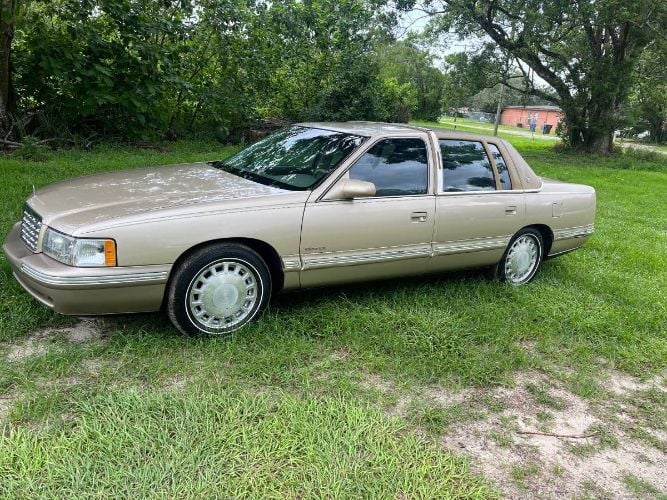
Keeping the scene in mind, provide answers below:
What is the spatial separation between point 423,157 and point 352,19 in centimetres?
1257

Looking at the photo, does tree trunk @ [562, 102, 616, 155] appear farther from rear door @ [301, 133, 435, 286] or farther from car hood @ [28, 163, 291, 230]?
car hood @ [28, 163, 291, 230]

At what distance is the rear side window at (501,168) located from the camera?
197 inches

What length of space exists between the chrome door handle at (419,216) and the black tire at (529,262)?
3.74 feet

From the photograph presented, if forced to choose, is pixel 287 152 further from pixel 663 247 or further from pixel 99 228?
pixel 663 247

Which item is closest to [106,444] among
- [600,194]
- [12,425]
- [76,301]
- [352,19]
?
[12,425]

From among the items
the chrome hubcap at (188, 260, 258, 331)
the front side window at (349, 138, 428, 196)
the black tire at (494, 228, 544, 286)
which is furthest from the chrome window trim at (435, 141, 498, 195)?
the chrome hubcap at (188, 260, 258, 331)

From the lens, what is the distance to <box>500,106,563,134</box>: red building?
2333 inches

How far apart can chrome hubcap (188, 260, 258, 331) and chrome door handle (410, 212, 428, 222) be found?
1.33 meters

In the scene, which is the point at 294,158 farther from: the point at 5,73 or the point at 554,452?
the point at 5,73

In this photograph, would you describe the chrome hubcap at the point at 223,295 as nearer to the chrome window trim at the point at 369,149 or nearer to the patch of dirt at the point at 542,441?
the chrome window trim at the point at 369,149

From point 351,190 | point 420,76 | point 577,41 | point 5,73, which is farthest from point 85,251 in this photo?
point 420,76

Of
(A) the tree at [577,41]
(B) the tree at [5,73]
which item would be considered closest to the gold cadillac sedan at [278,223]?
(B) the tree at [5,73]

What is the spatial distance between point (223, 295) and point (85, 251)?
87 centimetres

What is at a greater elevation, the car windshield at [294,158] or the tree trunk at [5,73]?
the tree trunk at [5,73]
